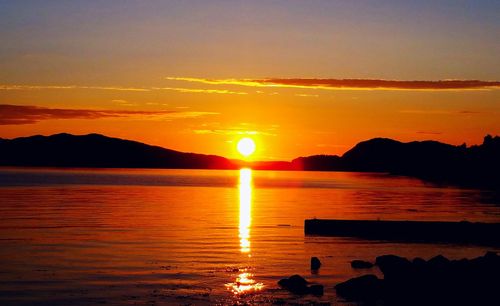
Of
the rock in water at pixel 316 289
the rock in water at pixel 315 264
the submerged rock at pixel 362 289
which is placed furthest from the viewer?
the rock in water at pixel 315 264

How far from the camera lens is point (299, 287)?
28.2 metres

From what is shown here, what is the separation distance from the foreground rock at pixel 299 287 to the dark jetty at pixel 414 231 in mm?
21092

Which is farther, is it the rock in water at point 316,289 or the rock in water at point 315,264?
the rock in water at point 315,264

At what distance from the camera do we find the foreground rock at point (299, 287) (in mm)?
28016

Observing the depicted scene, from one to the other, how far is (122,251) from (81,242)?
15.2ft

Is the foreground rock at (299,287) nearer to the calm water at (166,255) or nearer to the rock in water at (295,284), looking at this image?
the rock in water at (295,284)

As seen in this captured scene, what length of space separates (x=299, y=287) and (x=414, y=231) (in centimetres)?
2386

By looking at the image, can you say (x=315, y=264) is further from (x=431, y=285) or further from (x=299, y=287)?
(x=431, y=285)

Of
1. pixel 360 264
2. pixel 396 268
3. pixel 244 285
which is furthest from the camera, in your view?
pixel 360 264

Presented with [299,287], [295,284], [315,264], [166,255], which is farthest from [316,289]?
[166,255]

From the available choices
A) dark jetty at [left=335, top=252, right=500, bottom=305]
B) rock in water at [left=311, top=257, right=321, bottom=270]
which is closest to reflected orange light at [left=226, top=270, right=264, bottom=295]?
dark jetty at [left=335, top=252, right=500, bottom=305]

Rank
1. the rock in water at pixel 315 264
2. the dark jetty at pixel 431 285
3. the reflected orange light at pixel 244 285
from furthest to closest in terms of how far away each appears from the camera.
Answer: the rock in water at pixel 315 264 < the reflected orange light at pixel 244 285 < the dark jetty at pixel 431 285

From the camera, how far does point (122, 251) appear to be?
3956cm

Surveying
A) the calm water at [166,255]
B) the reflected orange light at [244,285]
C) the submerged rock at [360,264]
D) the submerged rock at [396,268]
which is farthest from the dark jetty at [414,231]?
the reflected orange light at [244,285]
